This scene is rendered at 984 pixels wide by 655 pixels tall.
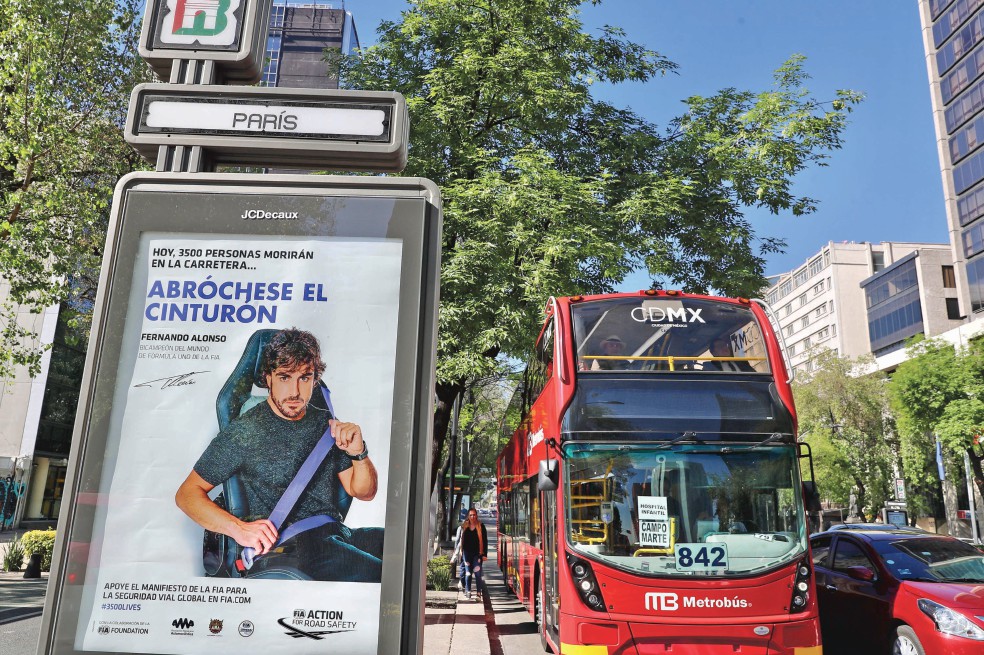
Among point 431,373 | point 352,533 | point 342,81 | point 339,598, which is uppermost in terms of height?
point 342,81

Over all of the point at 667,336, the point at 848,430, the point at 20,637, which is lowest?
the point at 20,637

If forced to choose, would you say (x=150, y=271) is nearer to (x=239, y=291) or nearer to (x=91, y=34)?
(x=239, y=291)

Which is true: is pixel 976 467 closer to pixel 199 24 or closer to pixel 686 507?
pixel 686 507

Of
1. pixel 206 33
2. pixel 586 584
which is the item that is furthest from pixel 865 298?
pixel 206 33

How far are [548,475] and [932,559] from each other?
487 cm

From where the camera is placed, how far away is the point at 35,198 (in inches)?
512

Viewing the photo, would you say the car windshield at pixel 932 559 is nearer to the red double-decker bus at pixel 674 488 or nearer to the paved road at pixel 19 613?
the red double-decker bus at pixel 674 488

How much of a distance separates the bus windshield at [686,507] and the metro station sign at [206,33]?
537 cm

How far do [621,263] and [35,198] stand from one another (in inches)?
404

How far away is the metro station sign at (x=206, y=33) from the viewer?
372 cm

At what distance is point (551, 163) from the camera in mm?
13477

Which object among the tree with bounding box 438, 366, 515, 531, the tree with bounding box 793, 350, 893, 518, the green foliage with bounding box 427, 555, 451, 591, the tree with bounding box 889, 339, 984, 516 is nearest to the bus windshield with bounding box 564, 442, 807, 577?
the green foliage with bounding box 427, 555, 451, 591

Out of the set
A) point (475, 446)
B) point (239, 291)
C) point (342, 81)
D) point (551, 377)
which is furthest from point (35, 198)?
point (475, 446)

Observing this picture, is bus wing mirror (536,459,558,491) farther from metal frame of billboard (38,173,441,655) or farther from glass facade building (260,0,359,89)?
glass facade building (260,0,359,89)
